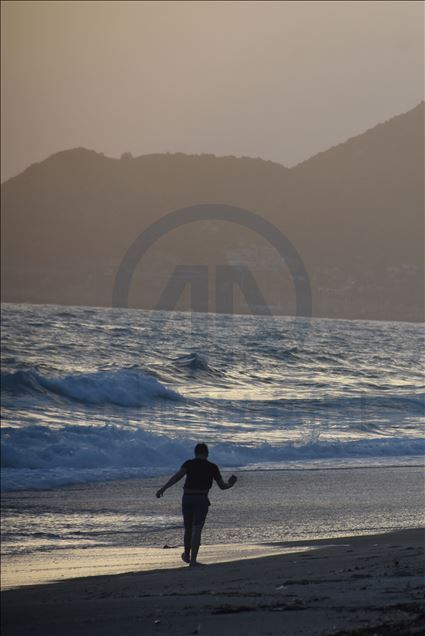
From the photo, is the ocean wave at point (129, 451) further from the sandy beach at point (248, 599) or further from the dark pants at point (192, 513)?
the sandy beach at point (248, 599)

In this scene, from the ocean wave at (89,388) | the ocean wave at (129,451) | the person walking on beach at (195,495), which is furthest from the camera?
the ocean wave at (89,388)

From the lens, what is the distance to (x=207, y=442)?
2067 cm

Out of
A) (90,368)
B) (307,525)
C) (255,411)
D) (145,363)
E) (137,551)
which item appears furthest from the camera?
(145,363)

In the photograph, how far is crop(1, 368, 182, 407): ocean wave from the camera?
27578 mm

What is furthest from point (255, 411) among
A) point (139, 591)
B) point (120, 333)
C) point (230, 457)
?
point (120, 333)

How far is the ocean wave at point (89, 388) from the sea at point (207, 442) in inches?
2.1

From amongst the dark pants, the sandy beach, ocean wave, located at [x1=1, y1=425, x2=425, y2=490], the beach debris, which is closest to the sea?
ocean wave, located at [x1=1, y1=425, x2=425, y2=490]

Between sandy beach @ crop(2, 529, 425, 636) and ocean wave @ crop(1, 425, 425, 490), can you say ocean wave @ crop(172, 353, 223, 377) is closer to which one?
ocean wave @ crop(1, 425, 425, 490)

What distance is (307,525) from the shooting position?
452 inches

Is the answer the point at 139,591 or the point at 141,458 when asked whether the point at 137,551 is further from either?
the point at 141,458

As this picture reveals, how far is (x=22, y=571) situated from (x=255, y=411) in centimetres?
1816

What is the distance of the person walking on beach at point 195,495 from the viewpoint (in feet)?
29.8

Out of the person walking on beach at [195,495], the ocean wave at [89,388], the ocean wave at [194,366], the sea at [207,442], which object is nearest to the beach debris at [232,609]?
the person walking on beach at [195,495]

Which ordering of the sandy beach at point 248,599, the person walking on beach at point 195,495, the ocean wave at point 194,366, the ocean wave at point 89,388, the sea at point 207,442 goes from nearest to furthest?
the sandy beach at point 248,599
the person walking on beach at point 195,495
the sea at point 207,442
the ocean wave at point 89,388
the ocean wave at point 194,366
